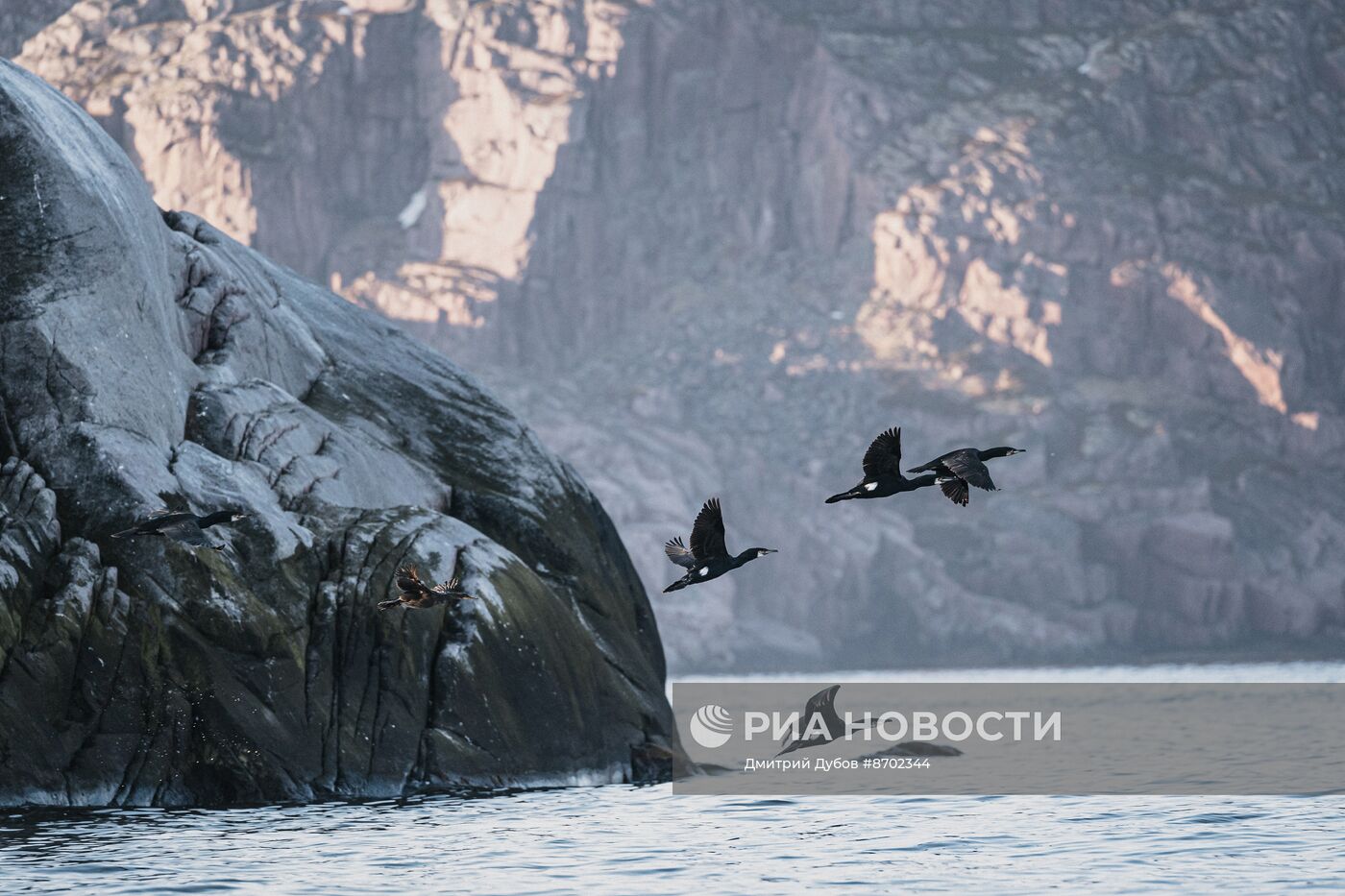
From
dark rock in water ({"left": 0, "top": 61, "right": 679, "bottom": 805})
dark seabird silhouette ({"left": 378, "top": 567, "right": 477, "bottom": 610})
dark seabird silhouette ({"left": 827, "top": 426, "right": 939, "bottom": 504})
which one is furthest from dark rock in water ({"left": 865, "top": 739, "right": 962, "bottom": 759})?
dark seabird silhouette ({"left": 827, "top": 426, "right": 939, "bottom": 504})

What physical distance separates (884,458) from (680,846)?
5.82 metres

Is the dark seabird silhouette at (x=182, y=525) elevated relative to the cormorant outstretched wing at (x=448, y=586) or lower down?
elevated

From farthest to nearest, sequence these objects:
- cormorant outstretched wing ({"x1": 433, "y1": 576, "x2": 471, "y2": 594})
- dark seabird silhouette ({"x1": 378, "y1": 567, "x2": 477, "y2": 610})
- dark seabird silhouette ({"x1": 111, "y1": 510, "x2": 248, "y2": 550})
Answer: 1. cormorant outstretched wing ({"x1": 433, "y1": 576, "x2": 471, "y2": 594})
2. dark seabird silhouette ({"x1": 378, "y1": 567, "x2": 477, "y2": 610})
3. dark seabird silhouette ({"x1": 111, "y1": 510, "x2": 248, "y2": 550})

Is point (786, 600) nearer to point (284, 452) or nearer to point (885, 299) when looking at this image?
point (885, 299)

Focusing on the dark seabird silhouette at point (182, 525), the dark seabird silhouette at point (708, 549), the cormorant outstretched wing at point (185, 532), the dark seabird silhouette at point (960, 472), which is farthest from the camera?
the cormorant outstretched wing at point (185, 532)

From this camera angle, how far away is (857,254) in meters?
173

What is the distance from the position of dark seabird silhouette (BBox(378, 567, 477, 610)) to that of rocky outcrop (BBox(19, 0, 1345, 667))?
109089 mm

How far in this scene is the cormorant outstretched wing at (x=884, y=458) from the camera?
22.8m

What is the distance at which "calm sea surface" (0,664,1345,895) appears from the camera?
20.1m

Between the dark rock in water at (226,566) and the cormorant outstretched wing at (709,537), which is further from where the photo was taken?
the dark rock in water at (226,566)

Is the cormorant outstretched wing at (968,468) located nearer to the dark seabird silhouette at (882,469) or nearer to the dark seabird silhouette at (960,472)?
the dark seabird silhouette at (960,472)

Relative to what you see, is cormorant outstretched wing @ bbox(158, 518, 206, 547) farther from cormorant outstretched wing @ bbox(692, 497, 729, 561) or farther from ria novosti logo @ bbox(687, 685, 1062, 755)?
ria novosti logo @ bbox(687, 685, 1062, 755)

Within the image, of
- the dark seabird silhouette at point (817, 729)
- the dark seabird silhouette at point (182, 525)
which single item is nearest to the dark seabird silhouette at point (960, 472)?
the dark seabird silhouette at point (182, 525)

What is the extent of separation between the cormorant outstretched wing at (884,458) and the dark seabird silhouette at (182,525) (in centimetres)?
943
